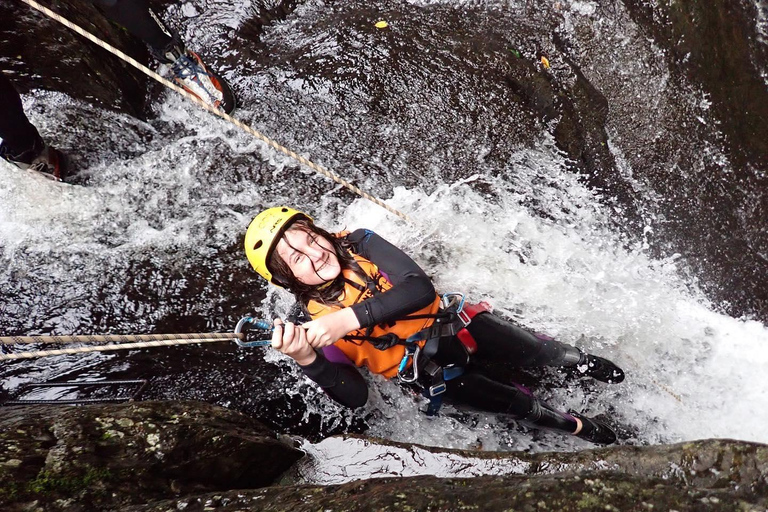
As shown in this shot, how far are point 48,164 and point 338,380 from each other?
3173mm

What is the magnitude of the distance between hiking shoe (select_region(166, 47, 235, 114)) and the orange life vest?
2529 mm

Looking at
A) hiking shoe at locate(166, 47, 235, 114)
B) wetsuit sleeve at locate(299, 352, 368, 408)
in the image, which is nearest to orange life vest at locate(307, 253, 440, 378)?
wetsuit sleeve at locate(299, 352, 368, 408)

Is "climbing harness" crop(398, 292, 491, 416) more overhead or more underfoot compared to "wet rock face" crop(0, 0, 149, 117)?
more underfoot

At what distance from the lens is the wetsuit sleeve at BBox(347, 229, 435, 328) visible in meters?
2.55

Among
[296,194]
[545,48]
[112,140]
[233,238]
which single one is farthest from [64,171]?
[545,48]

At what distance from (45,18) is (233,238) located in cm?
256

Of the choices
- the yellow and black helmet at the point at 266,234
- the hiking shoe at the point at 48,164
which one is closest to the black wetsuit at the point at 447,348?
the yellow and black helmet at the point at 266,234

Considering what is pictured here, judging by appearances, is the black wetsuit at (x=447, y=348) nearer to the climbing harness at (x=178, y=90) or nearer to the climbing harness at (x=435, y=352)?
the climbing harness at (x=435, y=352)

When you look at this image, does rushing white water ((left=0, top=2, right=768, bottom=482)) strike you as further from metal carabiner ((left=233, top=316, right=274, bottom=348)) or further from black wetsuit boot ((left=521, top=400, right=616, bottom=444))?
metal carabiner ((left=233, top=316, right=274, bottom=348))

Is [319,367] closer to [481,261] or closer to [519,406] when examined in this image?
[519,406]

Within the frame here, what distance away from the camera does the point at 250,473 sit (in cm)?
270

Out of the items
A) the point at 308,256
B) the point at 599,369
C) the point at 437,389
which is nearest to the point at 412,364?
the point at 437,389

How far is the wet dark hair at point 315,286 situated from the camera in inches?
106

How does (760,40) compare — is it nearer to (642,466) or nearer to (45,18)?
Result: (642,466)
